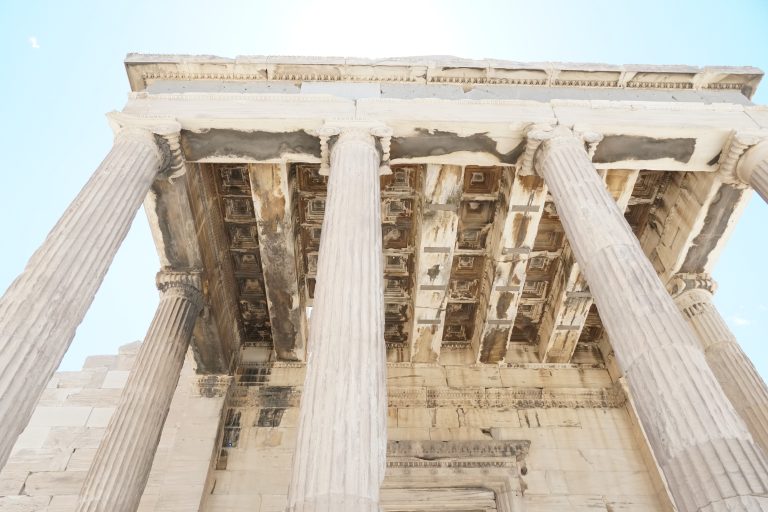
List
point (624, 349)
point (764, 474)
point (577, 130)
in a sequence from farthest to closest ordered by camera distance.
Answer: point (577, 130) < point (624, 349) < point (764, 474)

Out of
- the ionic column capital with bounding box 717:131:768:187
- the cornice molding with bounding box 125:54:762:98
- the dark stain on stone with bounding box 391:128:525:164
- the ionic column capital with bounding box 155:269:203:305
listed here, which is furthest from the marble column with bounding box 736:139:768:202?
the ionic column capital with bounding box 155:269:203:305

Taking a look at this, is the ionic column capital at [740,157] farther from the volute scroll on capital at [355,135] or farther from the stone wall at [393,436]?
the volute scroll on capital at [355,135]

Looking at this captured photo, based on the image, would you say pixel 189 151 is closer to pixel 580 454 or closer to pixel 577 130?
pixel 577 130

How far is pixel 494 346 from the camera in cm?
1505

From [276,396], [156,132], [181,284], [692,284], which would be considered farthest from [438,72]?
[276,396]

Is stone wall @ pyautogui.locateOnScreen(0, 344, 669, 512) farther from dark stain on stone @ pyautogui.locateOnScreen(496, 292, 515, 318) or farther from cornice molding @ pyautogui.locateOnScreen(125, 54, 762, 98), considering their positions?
cornice molding @ pyautogui.locateOnScreen(125, 54, 762, 98)

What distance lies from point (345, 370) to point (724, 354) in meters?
9.00

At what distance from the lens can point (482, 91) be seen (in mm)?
11977

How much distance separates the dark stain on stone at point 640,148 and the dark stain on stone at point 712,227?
1333 mm

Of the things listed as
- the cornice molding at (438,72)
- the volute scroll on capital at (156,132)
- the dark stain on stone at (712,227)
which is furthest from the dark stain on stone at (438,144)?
the dark stain on stone at (712,227)

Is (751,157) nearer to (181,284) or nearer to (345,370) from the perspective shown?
(345,370)

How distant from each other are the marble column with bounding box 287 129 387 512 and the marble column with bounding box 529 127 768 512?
3.16 metres

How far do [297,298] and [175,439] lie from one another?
417 cm

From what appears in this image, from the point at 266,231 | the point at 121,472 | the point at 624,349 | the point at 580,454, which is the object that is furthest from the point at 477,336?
the point at 121,472
